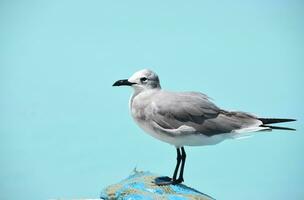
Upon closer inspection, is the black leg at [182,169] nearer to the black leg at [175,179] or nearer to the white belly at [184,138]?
the black leg at [175,179]

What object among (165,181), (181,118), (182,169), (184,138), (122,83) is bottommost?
(165,181)

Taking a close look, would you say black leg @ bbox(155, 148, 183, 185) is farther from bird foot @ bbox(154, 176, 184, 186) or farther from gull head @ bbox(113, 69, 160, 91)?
gull head @ bbox(113, 69, 160, 91)

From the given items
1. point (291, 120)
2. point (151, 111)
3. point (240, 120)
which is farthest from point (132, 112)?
point (291, 120)

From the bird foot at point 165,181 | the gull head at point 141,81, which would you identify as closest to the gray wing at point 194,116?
the gull head at point 141,81

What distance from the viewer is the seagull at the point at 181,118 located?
4910 mm

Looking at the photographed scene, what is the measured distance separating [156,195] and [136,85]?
3.11ft

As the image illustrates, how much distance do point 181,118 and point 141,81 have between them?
0.47 metres

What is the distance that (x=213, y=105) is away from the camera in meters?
5.11

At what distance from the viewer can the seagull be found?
4910mm

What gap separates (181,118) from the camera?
4.97 metres

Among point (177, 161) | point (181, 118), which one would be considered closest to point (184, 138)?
point (181, 118)

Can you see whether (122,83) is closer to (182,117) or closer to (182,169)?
(182,117)

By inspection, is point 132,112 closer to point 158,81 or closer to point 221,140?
point 158,81

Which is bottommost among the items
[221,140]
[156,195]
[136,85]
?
[156,195]
